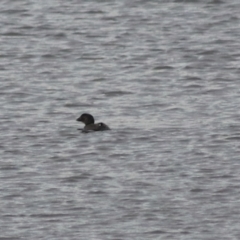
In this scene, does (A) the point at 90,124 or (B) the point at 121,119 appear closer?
(A) the point at 90,124

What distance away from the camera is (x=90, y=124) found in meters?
19.5

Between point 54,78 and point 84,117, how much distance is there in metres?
3.79

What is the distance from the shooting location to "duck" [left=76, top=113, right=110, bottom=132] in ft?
63.5

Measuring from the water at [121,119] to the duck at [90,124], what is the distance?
0.41 feet

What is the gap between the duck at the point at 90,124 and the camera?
63.5 ft

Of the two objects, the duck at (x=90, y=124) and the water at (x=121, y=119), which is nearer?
the water at (x=121, y=119)

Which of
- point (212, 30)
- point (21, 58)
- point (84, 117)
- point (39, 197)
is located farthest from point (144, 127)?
point (212, 30)

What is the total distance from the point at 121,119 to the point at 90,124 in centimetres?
70

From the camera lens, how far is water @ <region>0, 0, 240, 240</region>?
1516 cm

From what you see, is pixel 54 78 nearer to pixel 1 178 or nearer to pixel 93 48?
pixel 93 48

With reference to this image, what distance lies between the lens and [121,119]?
20.1 metres

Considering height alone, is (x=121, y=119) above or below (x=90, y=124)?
below

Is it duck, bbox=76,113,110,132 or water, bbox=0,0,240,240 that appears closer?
water, bbox=0,0,240,240

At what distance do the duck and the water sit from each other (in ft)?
0.41
